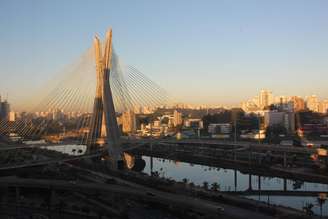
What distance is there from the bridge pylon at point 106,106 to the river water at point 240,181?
7.71 ft

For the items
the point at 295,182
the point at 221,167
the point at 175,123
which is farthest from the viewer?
the point at 175,123

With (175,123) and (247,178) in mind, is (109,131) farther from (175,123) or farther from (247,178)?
(175,123)

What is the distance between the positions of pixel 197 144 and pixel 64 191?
36.7ft

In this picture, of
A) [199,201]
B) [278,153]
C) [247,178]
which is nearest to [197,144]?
[278,153]

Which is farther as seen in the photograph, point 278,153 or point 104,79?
point 278,153

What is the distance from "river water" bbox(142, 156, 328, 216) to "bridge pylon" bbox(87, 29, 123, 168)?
235cm

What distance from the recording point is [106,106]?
1067 cm

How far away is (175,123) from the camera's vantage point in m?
31.1

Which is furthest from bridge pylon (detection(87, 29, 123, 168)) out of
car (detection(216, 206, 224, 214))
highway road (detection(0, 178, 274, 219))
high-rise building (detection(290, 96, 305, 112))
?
high-rise building (detection(290, 96, 305, 112))

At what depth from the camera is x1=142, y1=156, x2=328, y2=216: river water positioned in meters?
9.02

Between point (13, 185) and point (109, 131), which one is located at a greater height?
point (109, 131)

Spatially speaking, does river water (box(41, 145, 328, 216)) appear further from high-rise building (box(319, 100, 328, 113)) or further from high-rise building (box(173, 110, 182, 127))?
high-rise building (box(319, 100, 328, 113))

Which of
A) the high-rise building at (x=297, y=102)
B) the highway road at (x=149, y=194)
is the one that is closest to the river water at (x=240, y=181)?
the highway road at (x=149, y=194)

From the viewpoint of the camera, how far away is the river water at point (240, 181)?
9023 millimetres
